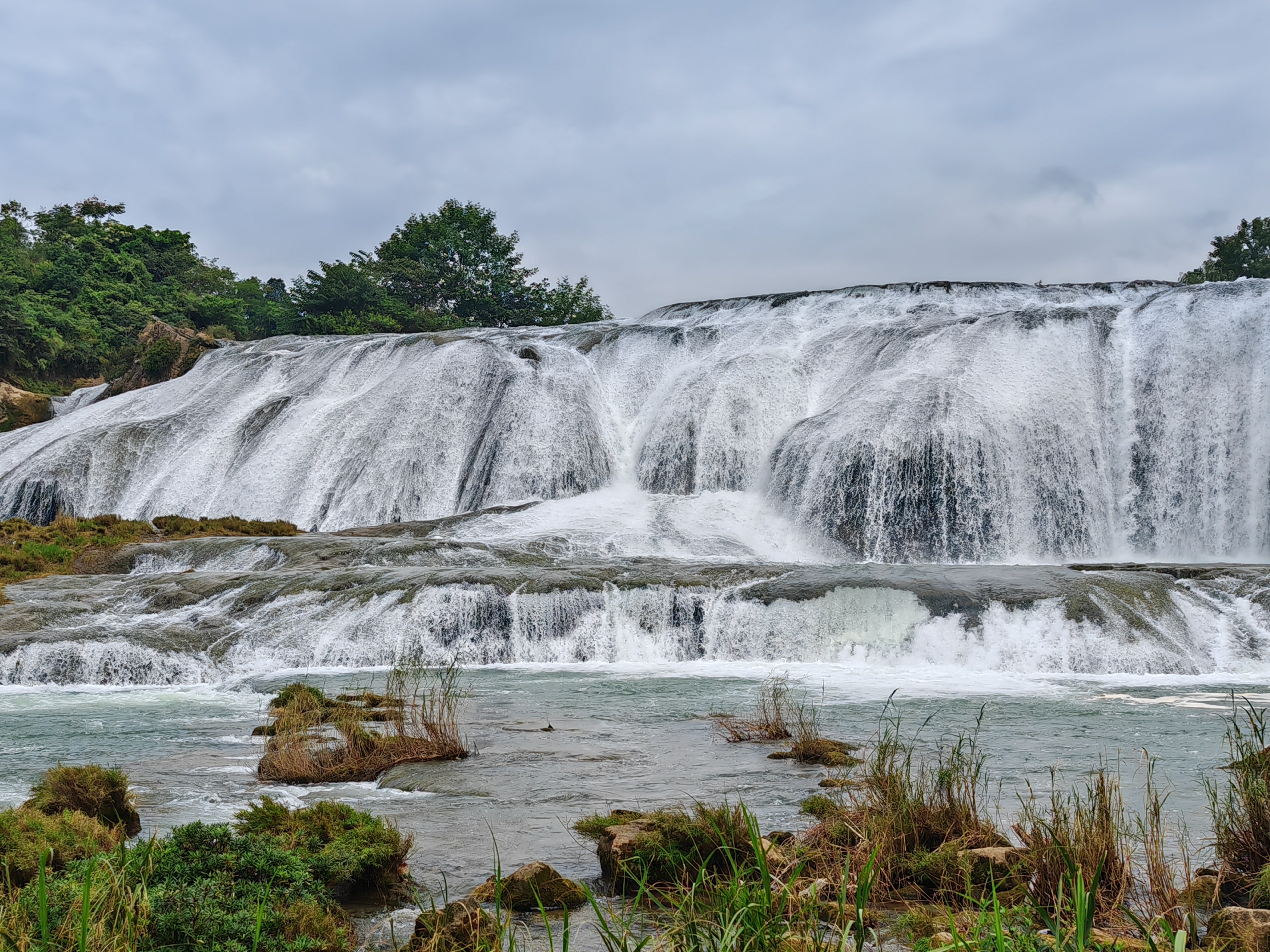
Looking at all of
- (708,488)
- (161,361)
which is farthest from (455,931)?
(161,361)

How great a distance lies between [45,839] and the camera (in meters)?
4.89

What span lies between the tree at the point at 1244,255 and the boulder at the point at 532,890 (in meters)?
52.6

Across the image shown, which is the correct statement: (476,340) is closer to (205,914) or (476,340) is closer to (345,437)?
(345,437)

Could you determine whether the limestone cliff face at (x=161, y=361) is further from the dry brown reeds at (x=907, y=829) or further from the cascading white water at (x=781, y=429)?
the dry brown reeds at (x=907, y=829)

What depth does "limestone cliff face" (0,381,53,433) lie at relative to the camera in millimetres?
44125

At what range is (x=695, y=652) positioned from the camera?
16594 millimetres

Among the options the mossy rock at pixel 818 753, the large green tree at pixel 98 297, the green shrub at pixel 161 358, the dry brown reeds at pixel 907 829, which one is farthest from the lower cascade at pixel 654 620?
the large green tree at pixel 98 297

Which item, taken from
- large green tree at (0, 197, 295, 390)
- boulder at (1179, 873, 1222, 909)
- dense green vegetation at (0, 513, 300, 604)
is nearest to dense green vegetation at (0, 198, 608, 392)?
large green tree at (0, 197, 295, 390)

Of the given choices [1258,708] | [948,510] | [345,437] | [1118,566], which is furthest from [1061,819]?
[345,437]

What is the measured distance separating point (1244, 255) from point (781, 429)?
33.0m

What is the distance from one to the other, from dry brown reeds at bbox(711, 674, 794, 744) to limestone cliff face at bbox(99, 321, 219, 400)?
3983cm

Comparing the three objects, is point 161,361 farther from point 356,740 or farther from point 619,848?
point 619,848

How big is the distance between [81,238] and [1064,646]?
63.8 meters

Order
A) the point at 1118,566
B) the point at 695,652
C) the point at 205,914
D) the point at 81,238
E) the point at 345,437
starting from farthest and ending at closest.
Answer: the point at 81,238
the point at 345,437
the point at 1118,566
the point at 695,652
the point at 205,914
